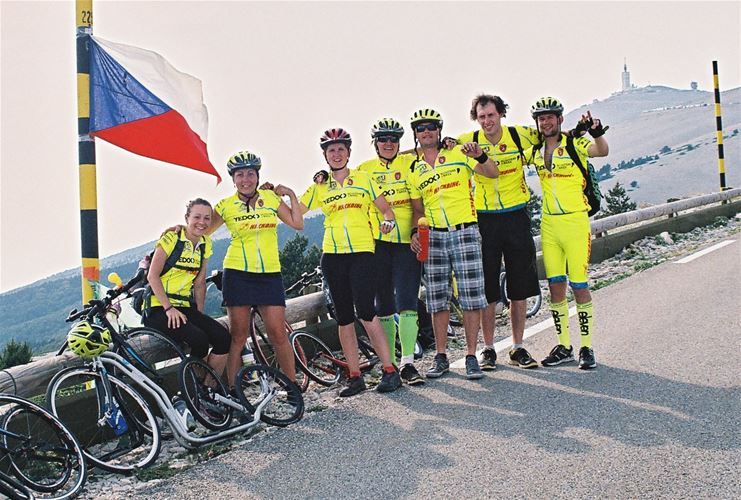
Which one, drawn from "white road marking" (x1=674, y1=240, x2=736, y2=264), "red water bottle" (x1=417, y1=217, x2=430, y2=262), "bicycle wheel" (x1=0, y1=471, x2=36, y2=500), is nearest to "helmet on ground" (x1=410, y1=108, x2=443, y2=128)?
"red water bottle" (x1=417, y1=217, x2=430, y2=262)

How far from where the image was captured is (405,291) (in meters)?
6.76

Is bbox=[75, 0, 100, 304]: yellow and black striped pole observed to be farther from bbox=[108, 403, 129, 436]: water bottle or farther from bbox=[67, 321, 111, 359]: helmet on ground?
bbox=[108, 403, 129, 436]: water bottle

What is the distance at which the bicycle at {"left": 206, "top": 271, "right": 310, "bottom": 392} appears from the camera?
645 centimetres

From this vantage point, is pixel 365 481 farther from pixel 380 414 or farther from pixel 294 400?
pixel 294 400

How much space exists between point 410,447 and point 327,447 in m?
0.56

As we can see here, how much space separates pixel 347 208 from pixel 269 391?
161 centimetres

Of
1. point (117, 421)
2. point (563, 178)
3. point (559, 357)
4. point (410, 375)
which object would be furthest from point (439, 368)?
point (117, 421)

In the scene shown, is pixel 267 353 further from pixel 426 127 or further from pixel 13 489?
pixel 13 489

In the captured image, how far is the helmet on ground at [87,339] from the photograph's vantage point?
15.9 ft

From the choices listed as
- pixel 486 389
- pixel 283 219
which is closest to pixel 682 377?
pixel 486 389

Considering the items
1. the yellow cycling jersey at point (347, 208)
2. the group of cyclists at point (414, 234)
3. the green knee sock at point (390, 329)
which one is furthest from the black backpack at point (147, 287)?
the green knee sock at point (390, 329)

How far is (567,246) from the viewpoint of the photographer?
22.2ft

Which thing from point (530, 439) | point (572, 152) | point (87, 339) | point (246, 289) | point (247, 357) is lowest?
point (530, 439)

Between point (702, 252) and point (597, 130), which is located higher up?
point (597, 130)
